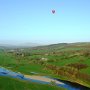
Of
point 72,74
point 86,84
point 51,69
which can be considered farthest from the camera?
point 51,69

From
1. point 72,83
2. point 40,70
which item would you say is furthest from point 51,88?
point 40,70

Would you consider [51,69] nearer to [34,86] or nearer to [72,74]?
[72,74]

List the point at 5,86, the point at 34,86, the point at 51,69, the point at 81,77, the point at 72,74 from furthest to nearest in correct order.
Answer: the point at 51,69
the point at 72,74
the point at 81,77
the point at 34,86
the point at 5,86

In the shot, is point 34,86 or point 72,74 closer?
point 34,86

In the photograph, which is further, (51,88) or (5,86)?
(51,88)

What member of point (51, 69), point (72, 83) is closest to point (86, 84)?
point (72, 83)

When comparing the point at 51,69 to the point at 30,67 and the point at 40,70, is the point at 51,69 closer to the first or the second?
the point at 40,70

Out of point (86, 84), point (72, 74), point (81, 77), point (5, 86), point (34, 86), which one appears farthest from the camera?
point (72, 74)

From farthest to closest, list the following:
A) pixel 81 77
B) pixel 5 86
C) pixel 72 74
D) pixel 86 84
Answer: pixel 72 74, pixel 81 77, pixel 86 84, pixel 5 86
